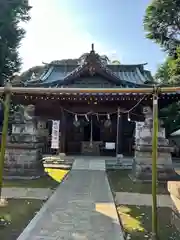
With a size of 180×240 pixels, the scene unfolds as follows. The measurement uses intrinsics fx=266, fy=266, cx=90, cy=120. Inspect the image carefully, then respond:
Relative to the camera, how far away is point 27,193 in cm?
818

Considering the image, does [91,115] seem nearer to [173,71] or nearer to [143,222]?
[173,71]

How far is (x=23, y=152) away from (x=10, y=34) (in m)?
12.8

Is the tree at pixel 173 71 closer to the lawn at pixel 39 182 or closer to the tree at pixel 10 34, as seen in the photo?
the lawn at pixel 39 182

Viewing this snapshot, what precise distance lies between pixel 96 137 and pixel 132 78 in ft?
19.2

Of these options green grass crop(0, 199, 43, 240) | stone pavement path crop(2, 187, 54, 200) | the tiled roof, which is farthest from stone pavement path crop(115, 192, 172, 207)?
the tiled roof

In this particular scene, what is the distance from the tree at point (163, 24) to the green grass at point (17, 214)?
18.0 meters

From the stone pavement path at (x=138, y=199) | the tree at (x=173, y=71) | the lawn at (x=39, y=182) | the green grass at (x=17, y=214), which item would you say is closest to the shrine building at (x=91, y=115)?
the tree at (x=173, y=71)

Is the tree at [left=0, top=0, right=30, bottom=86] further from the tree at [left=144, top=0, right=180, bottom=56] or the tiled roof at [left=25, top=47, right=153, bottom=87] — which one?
the tree at [left=144, top=0, right=180, bottom=56]

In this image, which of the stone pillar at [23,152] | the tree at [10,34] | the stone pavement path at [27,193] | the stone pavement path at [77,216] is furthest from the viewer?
the tree at [10,34]

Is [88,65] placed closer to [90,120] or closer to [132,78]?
[90,120]

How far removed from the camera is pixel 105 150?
18812 mm

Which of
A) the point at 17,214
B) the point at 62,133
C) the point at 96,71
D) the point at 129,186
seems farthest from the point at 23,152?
the point at 96,71

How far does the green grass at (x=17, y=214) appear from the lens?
493 cm

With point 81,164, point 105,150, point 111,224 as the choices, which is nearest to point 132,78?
point 105,150
